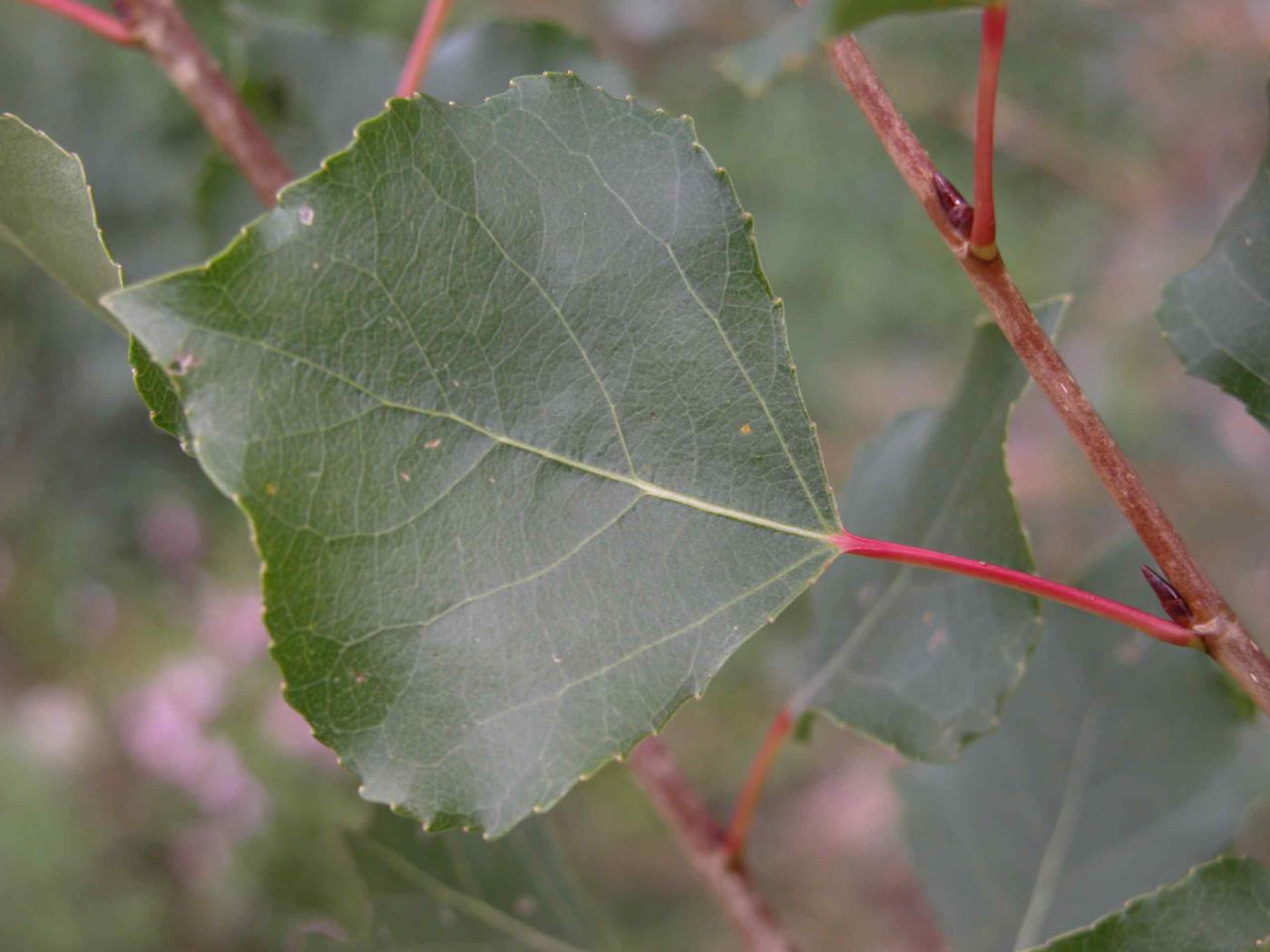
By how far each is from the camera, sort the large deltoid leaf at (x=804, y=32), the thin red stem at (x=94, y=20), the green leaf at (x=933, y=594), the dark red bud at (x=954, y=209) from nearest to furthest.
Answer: the large deltoid leaf at (x=804, y=32) < the dark red bud at (x=954, y=209) < the green leaf at (x=933, y=594) < the thin red stem at (x=94, y=20)

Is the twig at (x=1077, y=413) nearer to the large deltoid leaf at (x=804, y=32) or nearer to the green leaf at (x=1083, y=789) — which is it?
the large deltoid leaf at (x=804, y=32)

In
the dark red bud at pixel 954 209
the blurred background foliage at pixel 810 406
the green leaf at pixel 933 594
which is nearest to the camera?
the dark red bud at pixel 954 209

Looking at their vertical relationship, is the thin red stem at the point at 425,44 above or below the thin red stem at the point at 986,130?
above

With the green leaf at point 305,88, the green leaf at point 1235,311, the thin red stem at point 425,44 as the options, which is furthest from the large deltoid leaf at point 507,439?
the green leaf at point 305,88

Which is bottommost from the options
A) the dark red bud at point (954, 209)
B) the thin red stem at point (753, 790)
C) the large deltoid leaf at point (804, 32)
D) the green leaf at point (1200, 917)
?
the green leaf at point (1200, 917)

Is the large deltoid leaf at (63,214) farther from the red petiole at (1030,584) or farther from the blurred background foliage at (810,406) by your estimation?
the blurred background foliage at (810,406)

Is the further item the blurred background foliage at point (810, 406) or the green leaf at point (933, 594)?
the blurred background foliage at point (810, 406)

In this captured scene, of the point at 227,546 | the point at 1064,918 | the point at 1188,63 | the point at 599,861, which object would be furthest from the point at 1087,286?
the point at 1064,918
